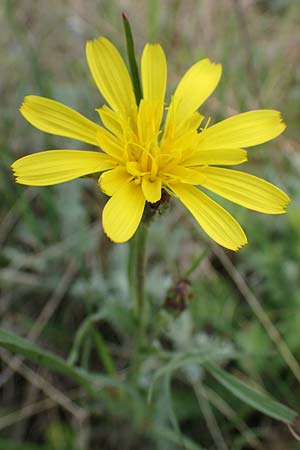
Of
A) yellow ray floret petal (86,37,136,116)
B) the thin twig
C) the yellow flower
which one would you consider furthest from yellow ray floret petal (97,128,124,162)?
the thin twig

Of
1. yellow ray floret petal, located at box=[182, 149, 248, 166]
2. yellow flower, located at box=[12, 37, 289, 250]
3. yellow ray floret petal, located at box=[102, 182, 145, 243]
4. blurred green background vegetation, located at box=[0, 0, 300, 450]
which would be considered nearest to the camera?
yellow ray floret petal, located at box=[102, 182, 145, 243]

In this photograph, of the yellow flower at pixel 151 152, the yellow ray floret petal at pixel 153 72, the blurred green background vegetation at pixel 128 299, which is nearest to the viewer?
the yellow flower at pixel 151 152

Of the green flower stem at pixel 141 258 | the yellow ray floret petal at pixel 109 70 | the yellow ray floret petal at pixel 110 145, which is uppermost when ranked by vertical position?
the yellow ray floret petal at pixel 109 70

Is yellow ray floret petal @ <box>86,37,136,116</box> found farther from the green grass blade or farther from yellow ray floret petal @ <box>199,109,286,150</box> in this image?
Result: the green grass blade

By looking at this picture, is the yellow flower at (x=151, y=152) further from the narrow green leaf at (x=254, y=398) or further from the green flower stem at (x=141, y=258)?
the narrow green leaf at (x=254, y=398)

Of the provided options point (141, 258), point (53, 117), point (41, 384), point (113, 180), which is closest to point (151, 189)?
point (113, 180)

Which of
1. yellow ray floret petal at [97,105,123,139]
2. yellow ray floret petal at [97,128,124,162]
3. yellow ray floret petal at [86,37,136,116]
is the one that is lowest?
yellow ray floret petal at [97,128,124,162]

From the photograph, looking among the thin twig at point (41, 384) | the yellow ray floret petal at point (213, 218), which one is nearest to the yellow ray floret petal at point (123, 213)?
the yellow ray floret petal at point (213, 218)

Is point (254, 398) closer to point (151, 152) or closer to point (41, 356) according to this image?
point (41, 356)

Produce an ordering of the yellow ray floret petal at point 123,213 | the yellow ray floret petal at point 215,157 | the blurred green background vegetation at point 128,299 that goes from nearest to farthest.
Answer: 1. the yellow ray floret petal at point 123,213
2. the yellow ray floret petal at point 215,157
3. the blurred green background vegetation at point 128,299
